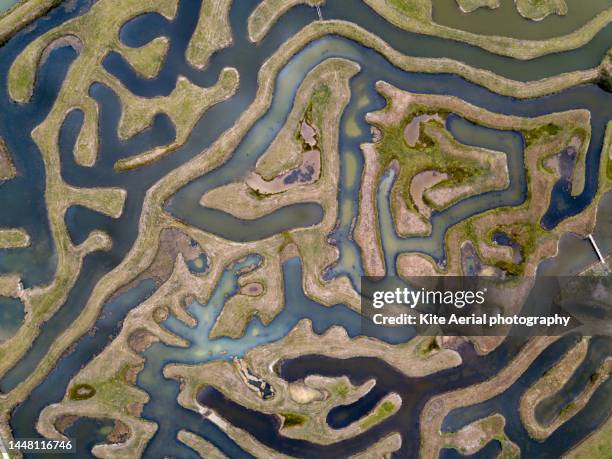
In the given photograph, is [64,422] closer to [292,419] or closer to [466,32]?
[292,419]

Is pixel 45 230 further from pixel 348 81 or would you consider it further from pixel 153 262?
pixel 348 81

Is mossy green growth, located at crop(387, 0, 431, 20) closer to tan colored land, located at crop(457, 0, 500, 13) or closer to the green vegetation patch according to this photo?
tan colored land, located at crop(457, 0, 500, 13)

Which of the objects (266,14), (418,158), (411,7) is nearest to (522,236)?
(418,158)

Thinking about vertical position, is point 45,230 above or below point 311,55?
below

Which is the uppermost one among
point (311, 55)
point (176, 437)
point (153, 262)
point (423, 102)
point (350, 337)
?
point (311, 55)

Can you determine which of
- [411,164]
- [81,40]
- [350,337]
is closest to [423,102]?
[411,164]
